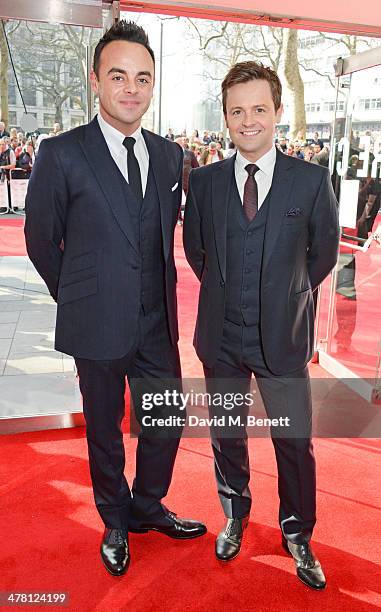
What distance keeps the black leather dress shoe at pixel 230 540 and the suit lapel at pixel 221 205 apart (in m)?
0.97

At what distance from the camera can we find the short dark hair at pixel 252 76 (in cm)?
180

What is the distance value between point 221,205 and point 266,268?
256mm

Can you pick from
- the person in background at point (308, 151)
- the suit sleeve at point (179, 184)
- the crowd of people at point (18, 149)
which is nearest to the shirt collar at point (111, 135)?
the suit sleeve at point (179, 184)

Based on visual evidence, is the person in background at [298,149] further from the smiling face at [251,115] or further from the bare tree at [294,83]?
the smiling face at [251,115]

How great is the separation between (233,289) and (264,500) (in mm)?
1082

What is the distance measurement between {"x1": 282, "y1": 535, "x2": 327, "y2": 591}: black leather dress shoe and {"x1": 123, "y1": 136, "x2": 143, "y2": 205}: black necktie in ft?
4.35

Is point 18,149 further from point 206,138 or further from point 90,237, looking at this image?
point 206,138

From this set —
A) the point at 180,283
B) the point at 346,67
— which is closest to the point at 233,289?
the point at 346,67

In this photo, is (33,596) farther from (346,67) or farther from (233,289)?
(346,67)

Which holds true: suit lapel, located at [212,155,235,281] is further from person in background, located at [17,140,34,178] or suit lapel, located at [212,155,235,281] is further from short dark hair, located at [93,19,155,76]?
person in background, located at [17,140,34,178]

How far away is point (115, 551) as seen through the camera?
2.02 meters

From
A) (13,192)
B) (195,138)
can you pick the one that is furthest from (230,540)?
(195,138)

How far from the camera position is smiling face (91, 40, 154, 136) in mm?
1738

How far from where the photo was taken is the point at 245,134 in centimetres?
181
